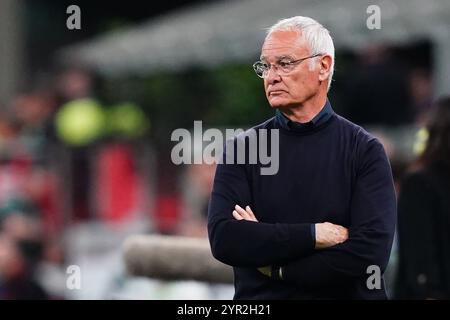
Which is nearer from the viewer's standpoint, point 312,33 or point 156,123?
point 312,33

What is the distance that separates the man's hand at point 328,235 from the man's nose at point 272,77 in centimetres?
50

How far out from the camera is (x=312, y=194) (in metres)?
4.23

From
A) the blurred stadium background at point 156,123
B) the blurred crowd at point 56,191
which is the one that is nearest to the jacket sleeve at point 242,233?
the blurred stadium background at point 156,123

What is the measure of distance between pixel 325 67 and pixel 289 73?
14 centimetres

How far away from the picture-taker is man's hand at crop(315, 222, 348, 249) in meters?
4.24

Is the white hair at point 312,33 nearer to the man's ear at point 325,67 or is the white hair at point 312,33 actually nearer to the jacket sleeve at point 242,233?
the man's ear at point 325,67

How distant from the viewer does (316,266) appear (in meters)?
4.27

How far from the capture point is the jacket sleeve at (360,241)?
4.26 m

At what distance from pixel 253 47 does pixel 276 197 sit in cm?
986

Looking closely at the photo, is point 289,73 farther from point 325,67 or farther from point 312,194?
point 312,194

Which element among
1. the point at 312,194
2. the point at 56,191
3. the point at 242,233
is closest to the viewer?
the point at 312,194

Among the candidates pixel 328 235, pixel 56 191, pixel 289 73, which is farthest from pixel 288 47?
pixel 56 191

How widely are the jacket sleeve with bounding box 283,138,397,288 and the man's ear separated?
0.89ft
